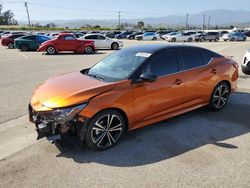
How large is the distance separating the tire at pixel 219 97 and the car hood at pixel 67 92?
8.85 ft

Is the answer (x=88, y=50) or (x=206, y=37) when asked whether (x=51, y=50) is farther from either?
(x=206, y=37)

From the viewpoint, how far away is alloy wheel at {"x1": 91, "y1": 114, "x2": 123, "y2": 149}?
4438 mm

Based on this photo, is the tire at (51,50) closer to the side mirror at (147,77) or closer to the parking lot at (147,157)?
the parking lot at (147,157)

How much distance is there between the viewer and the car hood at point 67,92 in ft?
14.0

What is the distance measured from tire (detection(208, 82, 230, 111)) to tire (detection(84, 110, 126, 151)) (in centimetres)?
247

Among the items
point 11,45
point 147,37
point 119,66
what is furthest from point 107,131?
point 147,37

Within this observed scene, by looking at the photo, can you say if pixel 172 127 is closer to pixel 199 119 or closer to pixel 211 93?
pixel 199 119

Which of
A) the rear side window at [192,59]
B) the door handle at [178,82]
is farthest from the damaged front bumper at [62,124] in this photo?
the rear side window at [192,59]

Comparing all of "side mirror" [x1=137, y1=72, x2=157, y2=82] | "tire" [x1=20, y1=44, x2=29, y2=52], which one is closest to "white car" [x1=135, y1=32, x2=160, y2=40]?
"tire" [x1=20, y1=44, x2=29, y2=52]

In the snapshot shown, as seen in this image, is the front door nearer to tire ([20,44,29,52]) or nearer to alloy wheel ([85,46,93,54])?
alloy wheel ([85,46,93,54])

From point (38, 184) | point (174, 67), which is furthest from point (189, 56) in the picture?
point (38, 184)

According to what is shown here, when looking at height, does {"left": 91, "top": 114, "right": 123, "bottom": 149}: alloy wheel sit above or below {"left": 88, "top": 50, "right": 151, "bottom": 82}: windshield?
below

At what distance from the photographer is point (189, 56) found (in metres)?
5.78

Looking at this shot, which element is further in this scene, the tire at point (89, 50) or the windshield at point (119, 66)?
the tire at point (89, 50)
